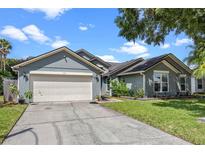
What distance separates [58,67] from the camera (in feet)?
59.0

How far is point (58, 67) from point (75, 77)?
168cm

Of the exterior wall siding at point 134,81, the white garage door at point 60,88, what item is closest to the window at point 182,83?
the exterior wall siding at point 134,81

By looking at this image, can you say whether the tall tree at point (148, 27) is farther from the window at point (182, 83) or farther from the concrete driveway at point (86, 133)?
the concrete driveway at point (86, 133)

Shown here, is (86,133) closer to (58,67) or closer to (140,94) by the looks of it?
(58,67)

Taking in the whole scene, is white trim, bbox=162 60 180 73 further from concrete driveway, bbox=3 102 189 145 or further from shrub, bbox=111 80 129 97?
concrete driveway, bbox=3 102 189 145

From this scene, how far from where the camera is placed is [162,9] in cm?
1080

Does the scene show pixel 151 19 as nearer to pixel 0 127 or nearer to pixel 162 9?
pixel 162 9

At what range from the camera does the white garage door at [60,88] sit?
17453 mm

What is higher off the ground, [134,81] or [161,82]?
[134,81]

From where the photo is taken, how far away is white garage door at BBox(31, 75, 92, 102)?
1745cm

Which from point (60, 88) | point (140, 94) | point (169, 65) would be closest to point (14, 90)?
point (60, 88)
